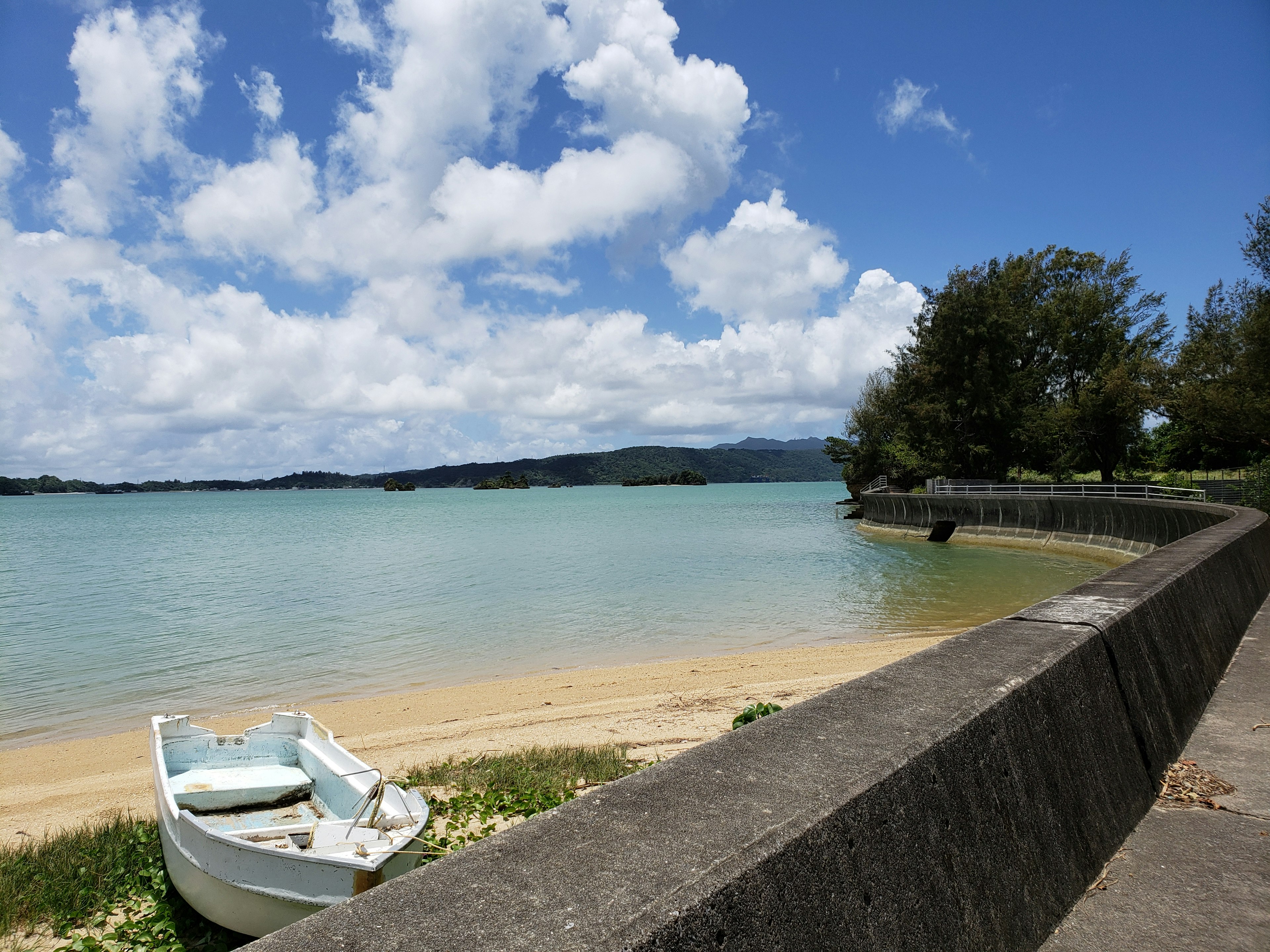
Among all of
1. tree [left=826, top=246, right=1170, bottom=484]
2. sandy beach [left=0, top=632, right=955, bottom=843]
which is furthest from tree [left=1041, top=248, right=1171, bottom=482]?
sandy beach [left=0, top=632, right=955, bottom=843]

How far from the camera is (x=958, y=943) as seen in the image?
2113 millimetres

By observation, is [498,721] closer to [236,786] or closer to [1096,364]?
[236,786]

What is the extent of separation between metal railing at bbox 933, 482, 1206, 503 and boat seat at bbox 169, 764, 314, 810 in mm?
33219

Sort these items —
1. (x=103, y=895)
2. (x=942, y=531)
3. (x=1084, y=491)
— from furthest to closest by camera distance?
(x=942, y=531)
(x=1084, y=491)
(x=103, y=895)

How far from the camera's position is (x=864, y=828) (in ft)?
6.39

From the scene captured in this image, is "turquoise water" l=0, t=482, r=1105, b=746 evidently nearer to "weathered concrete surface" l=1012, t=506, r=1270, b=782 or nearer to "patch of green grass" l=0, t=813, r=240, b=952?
"patch of green grass" l=0, t=813, r=240, b=952

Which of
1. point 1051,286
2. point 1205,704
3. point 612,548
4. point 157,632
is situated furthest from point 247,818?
point 1051,286

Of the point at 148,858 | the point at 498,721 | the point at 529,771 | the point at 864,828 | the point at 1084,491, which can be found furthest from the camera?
the point at 1084,491

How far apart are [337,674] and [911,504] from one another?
42.4 metres

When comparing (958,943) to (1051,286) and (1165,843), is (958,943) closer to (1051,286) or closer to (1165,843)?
(1165,843)

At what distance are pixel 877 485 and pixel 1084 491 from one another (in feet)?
82.9

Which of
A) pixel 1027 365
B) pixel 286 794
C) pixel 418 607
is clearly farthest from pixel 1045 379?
pixel 286 794

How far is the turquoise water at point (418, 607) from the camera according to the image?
653 inches

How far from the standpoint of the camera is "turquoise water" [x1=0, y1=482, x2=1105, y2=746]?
16594 millimetres
